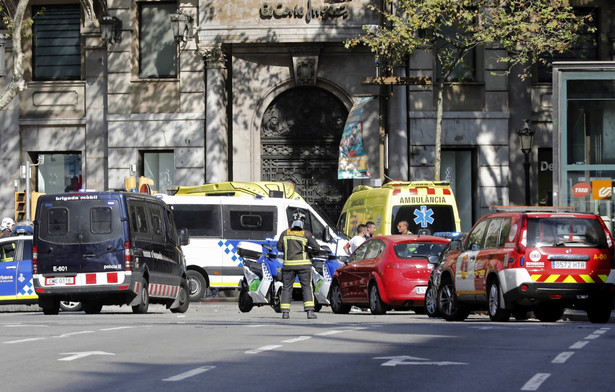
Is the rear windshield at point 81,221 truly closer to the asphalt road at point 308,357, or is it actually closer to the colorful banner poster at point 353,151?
the asphalt road at point 308,357

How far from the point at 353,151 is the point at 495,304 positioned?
1606 centimetres

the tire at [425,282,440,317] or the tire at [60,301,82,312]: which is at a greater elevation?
the tire at [425,282,440,317]

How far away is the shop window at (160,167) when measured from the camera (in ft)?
131

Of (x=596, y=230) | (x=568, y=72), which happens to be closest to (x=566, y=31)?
(x=568, y=72)

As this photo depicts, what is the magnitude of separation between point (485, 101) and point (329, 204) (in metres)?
5.01

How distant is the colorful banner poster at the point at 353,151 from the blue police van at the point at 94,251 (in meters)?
11.9

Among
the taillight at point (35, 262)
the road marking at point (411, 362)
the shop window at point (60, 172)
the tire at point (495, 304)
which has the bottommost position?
the tire at point (495, 304)

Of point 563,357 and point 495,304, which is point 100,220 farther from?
point 563,357

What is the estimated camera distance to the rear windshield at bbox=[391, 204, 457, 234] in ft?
99.1

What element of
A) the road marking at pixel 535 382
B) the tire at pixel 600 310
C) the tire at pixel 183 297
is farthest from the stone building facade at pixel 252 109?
the road marking at pixel 535 382

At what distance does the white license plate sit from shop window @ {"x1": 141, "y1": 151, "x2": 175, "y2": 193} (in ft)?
66.8

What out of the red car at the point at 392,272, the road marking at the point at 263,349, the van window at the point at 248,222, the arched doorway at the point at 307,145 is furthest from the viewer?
the arched doorway at the point at 307,145

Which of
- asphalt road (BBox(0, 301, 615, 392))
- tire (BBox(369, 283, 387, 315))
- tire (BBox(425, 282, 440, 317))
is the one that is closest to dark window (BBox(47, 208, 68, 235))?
tire (BBox(369, 283, 387, 315))

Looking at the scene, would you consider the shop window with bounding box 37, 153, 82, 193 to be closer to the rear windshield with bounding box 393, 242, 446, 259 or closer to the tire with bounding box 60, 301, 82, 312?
the tire with bounding box 60, 301, 82, 312
